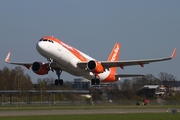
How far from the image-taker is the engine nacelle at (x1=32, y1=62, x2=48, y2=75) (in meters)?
62.2

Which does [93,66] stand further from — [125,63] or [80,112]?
[80,112]

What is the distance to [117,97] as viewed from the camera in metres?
87.4

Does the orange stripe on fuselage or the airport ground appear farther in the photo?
the orange stripe on fuselage

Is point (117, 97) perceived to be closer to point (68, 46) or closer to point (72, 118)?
point (68, 46)

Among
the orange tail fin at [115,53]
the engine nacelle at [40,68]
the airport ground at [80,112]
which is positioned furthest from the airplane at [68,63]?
the orange tail fin at [115,53]

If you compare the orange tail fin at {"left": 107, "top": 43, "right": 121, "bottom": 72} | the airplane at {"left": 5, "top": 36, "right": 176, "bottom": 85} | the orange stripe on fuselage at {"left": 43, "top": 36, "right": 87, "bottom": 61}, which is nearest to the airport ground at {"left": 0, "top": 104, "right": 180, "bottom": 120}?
the airplane at {"left": 5, "top": 36, "right": 176, "bottom": 85}

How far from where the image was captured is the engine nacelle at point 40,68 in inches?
2447

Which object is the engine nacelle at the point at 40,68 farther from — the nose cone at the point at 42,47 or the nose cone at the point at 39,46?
the nose cone at the point at 42,47

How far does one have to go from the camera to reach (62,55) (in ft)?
189

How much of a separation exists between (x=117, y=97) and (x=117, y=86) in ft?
21.0

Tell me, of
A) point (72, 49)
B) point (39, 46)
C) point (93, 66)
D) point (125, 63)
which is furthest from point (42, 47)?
point (125, 63)

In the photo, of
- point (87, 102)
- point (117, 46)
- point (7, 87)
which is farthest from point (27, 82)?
point (117, 46)

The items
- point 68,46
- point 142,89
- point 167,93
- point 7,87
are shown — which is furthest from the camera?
point 7,87

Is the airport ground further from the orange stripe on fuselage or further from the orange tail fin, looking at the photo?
the orange tail fin
